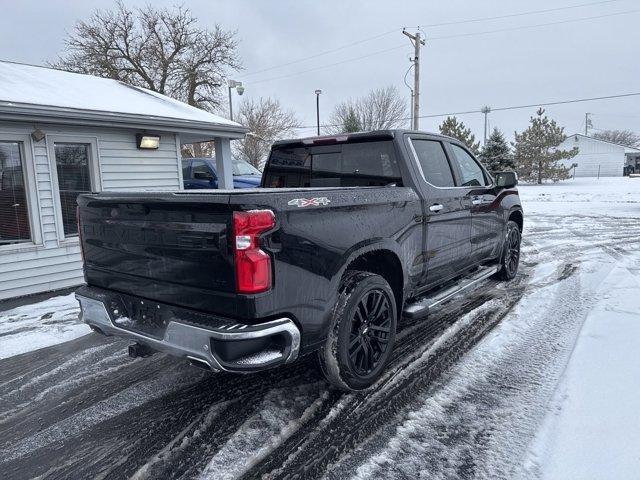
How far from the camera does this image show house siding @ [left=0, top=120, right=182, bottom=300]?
6.37 meters

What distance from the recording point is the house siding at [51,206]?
637cm

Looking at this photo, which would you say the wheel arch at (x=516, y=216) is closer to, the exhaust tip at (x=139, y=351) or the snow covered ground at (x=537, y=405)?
the snow covered ground at (x=537, y=405)

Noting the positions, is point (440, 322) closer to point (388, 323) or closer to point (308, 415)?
point (388, 323)

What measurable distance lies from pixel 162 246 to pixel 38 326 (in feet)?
11.2

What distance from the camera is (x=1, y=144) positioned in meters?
6.21

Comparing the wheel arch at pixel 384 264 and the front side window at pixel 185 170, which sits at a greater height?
the front side window at pixel 185 170

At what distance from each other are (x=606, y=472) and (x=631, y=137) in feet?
344

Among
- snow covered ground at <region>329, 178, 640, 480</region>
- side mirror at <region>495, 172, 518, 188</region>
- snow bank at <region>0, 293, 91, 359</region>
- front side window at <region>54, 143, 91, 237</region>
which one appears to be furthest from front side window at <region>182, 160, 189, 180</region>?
snow covered ground at <region>329, 178, 640, 480</region>

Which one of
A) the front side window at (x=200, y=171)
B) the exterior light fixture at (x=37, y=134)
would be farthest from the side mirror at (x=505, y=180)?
the front side window at (x=200, y=171)

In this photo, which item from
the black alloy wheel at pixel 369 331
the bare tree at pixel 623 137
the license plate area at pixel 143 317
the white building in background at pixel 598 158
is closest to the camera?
the license plate area at pixel 143 317

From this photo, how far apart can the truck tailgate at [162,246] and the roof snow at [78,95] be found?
3874 millimetres

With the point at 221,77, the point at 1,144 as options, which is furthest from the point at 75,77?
the point at 221,77

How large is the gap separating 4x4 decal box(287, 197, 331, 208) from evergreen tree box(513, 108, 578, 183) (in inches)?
1341

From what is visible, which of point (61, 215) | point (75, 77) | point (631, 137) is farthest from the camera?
point (631, 137)
